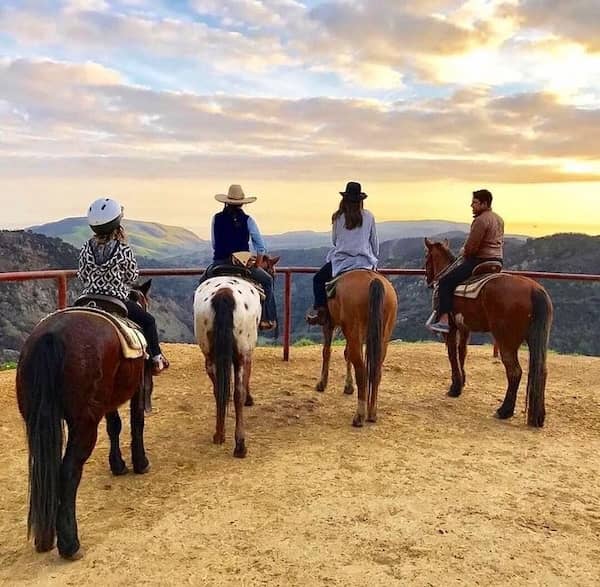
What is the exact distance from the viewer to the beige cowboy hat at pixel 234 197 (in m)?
6.40

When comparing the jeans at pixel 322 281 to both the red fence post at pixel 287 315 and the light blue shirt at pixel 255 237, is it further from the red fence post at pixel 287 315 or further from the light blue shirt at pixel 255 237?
the red fence post at pixel 287 315

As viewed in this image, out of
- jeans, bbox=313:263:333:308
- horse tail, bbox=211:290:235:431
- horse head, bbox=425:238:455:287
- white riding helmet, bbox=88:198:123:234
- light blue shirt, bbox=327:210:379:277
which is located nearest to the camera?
white riding helmet, bbox=88:198:123:234

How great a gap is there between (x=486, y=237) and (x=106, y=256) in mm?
4441

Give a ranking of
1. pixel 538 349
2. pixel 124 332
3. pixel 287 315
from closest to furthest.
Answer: pixel 124 332
pixel 538 349
pixel 287 315

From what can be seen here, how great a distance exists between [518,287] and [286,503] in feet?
11.9

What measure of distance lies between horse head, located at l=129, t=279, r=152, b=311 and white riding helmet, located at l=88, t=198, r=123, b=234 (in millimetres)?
745

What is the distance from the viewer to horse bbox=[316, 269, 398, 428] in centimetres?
588

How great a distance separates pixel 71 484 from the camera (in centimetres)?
354

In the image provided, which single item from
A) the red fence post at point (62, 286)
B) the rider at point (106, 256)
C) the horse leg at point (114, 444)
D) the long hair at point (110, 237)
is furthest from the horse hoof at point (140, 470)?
the red fence post at point (62, 286)

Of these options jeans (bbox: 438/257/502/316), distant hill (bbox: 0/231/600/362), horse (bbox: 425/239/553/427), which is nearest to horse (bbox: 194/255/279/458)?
jeans (bbox: 438/257/502/316)

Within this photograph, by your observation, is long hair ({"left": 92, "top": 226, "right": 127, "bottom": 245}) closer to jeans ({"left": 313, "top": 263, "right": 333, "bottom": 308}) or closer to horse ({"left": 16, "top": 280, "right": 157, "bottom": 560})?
horse ({"left": 16, "top": 280, "right": 157, "bottom": 560})

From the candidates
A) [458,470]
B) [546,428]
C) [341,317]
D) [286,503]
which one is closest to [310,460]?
[286,503]

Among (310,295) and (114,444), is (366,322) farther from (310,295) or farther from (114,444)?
(310,295)

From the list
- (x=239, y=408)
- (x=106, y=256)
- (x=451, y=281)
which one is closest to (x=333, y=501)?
(x=239, y=408)
